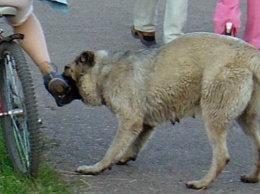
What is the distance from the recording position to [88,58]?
6098 mm

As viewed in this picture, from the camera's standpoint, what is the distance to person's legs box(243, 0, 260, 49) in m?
8.17

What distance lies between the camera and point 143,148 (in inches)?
249

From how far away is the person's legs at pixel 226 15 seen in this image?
306 inches

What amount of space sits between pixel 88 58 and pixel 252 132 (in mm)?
1155

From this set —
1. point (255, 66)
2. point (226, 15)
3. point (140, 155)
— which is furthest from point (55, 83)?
point (226, 15)

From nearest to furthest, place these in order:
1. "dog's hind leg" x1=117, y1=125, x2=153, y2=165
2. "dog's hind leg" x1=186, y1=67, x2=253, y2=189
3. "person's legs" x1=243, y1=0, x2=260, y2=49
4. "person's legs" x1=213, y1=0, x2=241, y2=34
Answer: "dog's hind leg" x1=186, y1=67, x2=253, y2=189, "dog's hind leg" x1=117, y1=125, x2=153, y2=165, "person's legs" x1=213, y1=0, x2=241, y2=34, "person's legs" x1=243, y1=0, x2=260, y2=49

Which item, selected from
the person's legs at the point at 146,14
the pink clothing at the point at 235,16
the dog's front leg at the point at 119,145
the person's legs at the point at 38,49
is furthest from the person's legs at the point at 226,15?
the person's legs at the point at 38,49

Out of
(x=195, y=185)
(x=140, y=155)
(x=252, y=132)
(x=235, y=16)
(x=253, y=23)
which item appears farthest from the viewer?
(x=253, y=23)

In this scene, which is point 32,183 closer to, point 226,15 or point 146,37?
point 226,15

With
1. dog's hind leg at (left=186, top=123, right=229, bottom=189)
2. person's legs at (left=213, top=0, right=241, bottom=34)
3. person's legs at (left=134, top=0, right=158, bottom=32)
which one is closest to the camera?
dog's hind leg at (left=186, top=123, right=229, bottom=189)

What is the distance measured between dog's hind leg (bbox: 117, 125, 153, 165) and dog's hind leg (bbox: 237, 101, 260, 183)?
2.02ft

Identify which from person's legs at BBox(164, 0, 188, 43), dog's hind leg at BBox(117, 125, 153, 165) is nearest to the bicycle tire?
dog's hind leg at BBox(117, 125, 153, 165)

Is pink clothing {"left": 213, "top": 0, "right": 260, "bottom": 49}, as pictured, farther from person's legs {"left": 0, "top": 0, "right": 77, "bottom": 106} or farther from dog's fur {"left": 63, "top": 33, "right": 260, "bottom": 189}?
person's legs {"left": 0, "top": 0, "right": 77, "bottom": 106}

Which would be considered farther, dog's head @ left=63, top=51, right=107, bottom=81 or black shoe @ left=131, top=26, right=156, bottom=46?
black shoe @ left=131, top=26, right=156, bottom=46
